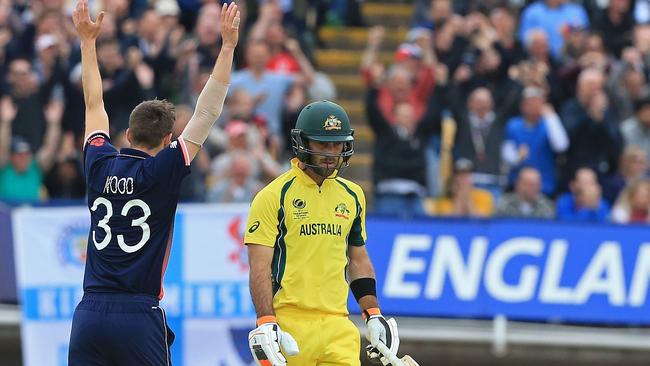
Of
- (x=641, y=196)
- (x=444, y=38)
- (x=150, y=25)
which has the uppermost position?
(x=150, y=25)

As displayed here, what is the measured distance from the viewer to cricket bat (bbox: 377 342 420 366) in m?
8.27

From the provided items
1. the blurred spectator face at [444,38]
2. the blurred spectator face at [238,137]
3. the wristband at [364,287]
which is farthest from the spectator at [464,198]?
the wristband at [364,287]

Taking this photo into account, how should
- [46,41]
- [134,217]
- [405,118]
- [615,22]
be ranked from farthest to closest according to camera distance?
[615,22]
[46,41]
[405,118]
[134,217]

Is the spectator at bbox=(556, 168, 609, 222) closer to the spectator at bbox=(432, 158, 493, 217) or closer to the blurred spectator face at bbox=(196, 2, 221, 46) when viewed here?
the spectator at bbox=(432, 158, 493, 217)

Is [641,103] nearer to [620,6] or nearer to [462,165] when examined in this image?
[620,6]

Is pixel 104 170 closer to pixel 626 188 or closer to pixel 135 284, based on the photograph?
pixel 135 284

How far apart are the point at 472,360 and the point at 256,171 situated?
9.47 feet

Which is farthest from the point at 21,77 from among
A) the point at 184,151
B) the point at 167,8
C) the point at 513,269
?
the point at 184,151

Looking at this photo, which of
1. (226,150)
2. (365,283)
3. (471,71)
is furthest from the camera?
(471,71)

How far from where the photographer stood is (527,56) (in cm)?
1658

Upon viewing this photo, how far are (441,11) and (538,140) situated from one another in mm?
2866

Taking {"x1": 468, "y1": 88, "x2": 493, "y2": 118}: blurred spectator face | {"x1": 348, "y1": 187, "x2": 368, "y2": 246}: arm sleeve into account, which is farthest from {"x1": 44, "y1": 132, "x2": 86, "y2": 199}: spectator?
{"x1": 348, "y1": 187, "x2": 368, "y2": 246}: arm sleeve

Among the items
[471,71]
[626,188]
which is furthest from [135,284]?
[471,71]

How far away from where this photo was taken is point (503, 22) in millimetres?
17109
